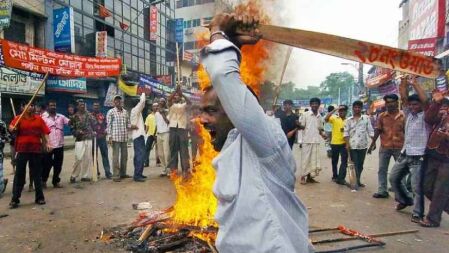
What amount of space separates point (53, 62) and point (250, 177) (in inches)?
553

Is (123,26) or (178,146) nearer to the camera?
(178,146)

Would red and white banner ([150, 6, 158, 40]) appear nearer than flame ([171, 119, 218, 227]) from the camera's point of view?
No

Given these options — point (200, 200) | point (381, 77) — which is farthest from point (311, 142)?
point (381, 77)

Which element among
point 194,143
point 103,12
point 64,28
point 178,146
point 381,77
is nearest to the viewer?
point 178,146

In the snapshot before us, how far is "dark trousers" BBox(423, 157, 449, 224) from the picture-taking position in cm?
564

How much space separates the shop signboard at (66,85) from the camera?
19.1m

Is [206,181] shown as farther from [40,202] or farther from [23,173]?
[23,173]

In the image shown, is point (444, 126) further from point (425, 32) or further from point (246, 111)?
point (425, 32)

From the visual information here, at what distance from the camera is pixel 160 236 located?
193 inches

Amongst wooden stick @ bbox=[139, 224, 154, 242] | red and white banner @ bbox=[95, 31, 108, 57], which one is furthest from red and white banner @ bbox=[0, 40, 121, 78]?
wooden stick @ bbox=[139, 224, 154, 242]

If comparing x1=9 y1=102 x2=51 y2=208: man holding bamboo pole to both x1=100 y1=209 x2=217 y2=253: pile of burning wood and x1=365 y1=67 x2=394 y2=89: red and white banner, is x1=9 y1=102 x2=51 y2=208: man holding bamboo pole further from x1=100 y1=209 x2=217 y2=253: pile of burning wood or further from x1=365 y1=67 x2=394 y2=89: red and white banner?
x1=365 y1=67 x2=394 y2=89: red and white banner

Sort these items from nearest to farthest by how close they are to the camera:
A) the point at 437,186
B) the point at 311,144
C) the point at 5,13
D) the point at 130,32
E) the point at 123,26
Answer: the point at 437,186
the point at 311,144
the point at 5,13
the point at 123,26
the point at 130,32

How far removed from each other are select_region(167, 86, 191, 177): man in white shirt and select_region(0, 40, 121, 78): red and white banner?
13.0ft

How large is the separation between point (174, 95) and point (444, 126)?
6155mm
